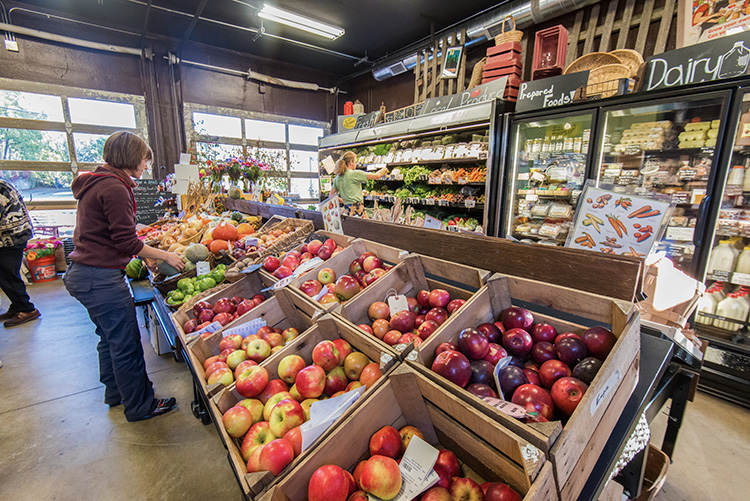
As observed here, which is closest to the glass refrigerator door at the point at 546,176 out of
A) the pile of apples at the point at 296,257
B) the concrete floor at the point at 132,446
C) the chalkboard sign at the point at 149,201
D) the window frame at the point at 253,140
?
the concrete floor at the point at 132,446

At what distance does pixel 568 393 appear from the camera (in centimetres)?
87

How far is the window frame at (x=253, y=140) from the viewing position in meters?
7.32

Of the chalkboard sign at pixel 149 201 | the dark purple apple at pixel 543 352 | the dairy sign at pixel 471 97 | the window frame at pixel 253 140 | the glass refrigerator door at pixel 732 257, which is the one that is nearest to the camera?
the dark purple apple at pixel 543 352

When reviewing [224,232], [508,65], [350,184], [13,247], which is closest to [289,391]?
[224,232]

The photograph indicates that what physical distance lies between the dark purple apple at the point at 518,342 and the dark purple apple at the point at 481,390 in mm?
204

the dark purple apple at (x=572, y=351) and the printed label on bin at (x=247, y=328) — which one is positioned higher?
the dark purple apple at (x=572, y=351)

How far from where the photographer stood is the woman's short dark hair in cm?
203

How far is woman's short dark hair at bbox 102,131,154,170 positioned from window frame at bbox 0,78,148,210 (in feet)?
19.2

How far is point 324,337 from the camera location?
137cm

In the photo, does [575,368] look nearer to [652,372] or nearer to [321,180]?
[652,372]

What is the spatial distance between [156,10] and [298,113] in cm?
360

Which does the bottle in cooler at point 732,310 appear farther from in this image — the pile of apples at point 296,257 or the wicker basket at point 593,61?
the pile of apples at point 296,257

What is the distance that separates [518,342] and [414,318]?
42 cm

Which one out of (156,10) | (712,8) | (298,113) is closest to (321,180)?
(298,113)
